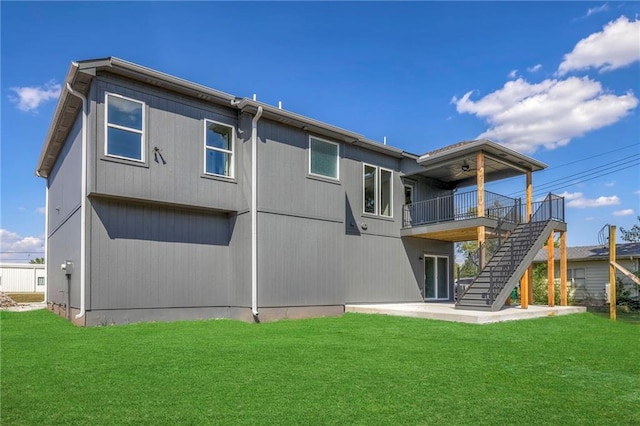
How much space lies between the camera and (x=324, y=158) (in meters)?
11.9

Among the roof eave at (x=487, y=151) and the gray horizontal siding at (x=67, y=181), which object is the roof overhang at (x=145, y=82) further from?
the roof eave at (x=487, y=151)

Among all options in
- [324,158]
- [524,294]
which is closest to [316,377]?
[324,158]

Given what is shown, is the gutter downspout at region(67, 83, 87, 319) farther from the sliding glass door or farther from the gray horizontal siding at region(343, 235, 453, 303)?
the sliding glass door

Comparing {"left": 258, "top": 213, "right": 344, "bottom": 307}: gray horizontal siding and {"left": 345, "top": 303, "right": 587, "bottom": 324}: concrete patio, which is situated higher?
{"left": 258, "top": 213, "right": 344, "bottom": 307}: gray horizontal siding

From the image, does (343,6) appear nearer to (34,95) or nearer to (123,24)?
(123,24)

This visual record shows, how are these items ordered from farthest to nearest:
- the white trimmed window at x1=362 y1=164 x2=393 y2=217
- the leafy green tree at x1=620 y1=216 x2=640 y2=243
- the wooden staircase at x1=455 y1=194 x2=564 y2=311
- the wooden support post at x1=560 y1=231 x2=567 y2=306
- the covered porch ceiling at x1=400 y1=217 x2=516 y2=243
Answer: the leafy green tree at x1=620 y1=216 x2=640 y2=243, the white trimmed window at x1=362 y1=164 x2=393 y2=217, the wooden support post at x1=560 y1=231 x2=567 y2=306, the covered porch ceiling at x1=400 y1=217 x2=516 y2=243, the wooden staircase at x1=455 y1=194 x2=564 y2=311

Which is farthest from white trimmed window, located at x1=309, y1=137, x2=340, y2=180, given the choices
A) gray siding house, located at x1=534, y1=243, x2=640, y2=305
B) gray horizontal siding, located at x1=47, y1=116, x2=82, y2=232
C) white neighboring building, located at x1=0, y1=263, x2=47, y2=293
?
white neighboring building, located at x1=0, y1=263, x2=47, y2=293

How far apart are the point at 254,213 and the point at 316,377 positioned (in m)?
5.87

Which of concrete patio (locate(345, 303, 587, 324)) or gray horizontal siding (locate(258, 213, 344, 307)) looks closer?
concrete patio (locate(345, 303, 587, 324))

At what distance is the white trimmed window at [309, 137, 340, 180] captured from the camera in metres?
11.7

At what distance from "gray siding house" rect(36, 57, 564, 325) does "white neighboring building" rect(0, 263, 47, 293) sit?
20.5 metres

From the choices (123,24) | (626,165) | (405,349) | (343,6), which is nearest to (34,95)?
(123,24)

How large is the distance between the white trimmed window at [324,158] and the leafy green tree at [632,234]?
45.7 feet

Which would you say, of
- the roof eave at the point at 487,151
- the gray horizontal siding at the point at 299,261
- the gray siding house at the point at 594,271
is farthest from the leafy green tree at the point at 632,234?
the gray horizontal siding at the point at 299,261
